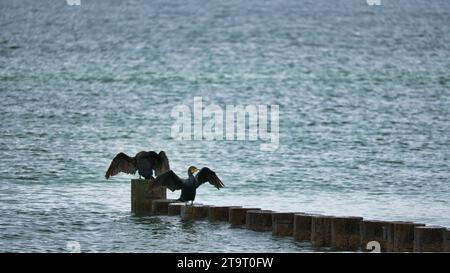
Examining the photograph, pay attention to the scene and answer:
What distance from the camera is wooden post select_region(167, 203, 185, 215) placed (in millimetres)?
24684

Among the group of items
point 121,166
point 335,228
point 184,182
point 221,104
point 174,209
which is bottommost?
point 174,209

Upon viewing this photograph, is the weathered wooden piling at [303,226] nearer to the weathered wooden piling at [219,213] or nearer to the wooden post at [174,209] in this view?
the weathered wooden piling at [219,213]

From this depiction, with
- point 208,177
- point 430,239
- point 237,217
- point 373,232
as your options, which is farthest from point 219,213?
point 430,239

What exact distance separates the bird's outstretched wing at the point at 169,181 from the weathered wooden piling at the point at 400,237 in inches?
184

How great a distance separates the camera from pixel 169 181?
24156 millimetres

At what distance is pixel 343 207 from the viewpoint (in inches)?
1110

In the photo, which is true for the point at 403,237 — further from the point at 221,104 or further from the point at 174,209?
the point at 221,104

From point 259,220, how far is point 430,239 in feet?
13.0

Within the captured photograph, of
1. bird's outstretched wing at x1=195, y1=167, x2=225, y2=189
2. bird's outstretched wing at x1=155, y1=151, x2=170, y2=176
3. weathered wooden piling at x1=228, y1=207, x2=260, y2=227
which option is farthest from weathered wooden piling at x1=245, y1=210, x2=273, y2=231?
bird's outstretched wing at x1=155, y1=151, x2=170, y2=176

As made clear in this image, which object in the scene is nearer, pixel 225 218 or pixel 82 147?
pixel 225 218

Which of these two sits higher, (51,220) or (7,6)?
(7,6)

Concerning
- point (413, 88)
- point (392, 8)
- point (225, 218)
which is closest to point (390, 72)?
point (413, 88)
